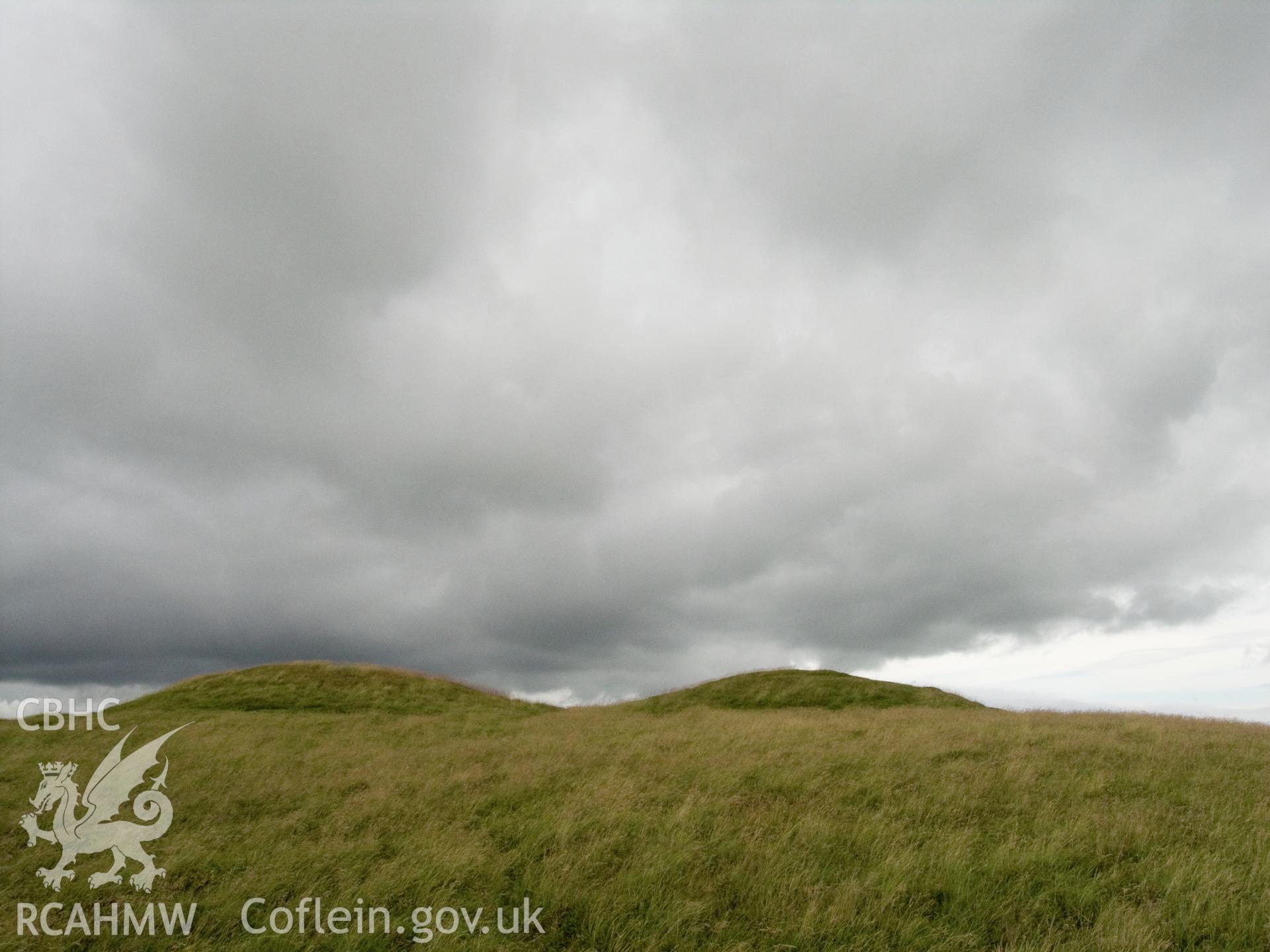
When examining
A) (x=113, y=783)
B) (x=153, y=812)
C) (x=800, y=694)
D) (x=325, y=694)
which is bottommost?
(x=800, y=694)

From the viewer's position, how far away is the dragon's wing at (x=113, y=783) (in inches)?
472

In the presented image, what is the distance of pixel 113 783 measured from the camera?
48.2 ft

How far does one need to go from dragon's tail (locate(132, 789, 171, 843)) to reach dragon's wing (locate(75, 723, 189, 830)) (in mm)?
296

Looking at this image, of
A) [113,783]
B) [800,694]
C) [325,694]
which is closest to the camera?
[113,783]

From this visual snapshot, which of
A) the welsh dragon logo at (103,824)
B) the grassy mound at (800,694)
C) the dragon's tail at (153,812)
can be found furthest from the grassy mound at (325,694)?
the dragon's tail at (153,812)

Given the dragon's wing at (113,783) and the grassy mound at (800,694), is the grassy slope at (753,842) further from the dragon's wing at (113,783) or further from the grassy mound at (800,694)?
the grassy mound at (800,694)

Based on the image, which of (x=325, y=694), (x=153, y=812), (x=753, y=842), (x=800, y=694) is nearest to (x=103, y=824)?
(x=153, y=812)

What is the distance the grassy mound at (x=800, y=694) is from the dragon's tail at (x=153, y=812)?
1040 inches

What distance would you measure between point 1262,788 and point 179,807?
21.5 m

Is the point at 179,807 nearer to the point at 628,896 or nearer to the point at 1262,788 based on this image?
the point at 628,896

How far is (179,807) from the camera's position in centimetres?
1301

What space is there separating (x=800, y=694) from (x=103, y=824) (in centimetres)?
3309

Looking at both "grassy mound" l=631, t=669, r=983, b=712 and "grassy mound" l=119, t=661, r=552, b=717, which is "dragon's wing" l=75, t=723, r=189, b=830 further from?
"grassy mound" l=631, t=669, r=983, b=712

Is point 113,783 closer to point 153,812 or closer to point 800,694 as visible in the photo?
point 153,812
